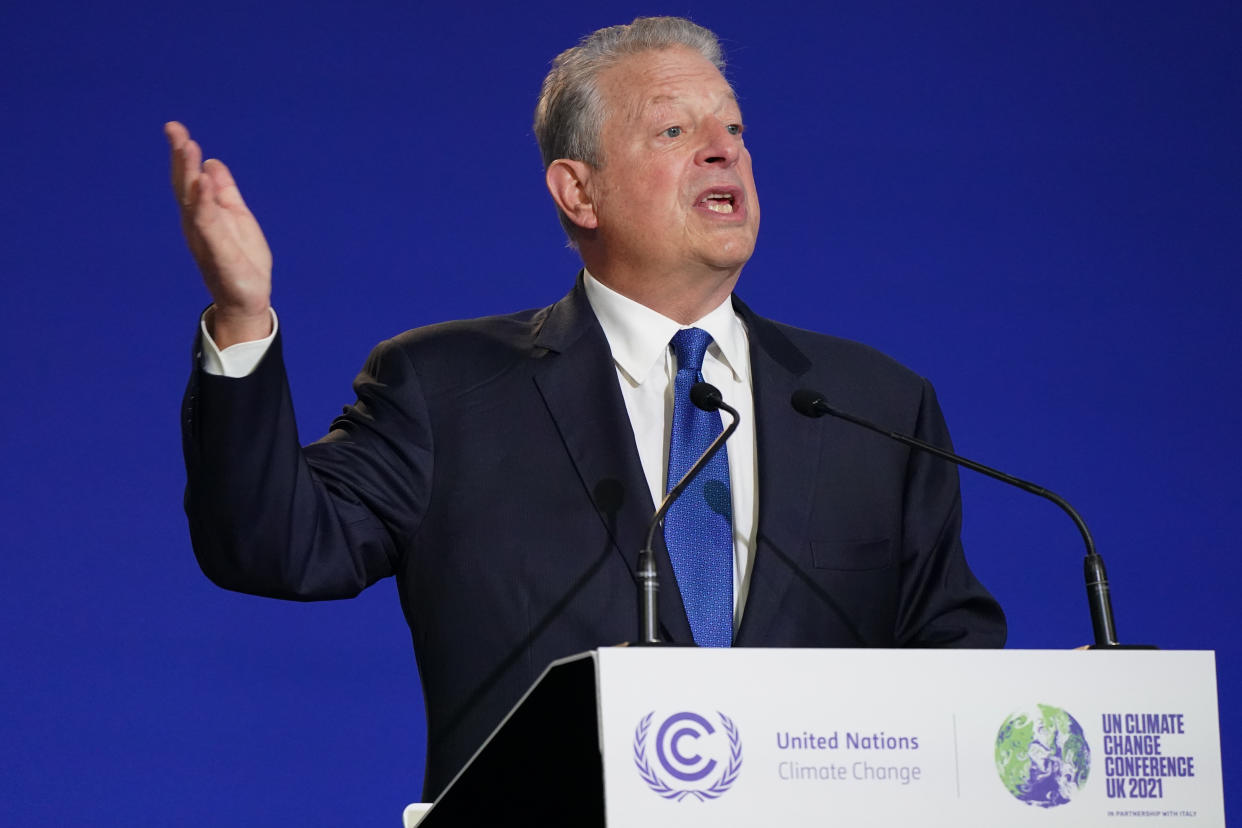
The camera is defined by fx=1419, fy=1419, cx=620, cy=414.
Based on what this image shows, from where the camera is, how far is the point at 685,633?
179 centimetres

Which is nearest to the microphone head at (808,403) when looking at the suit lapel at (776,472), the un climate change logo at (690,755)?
the suit lapel at (776,472)

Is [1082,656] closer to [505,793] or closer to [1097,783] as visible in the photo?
[1097,783]

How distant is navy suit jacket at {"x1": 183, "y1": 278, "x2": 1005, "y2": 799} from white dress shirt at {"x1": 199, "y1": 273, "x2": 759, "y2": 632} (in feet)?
0.11

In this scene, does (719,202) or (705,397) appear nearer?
(705,397)

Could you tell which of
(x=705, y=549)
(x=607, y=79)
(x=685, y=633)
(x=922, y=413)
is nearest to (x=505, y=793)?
(x=685, y=633)

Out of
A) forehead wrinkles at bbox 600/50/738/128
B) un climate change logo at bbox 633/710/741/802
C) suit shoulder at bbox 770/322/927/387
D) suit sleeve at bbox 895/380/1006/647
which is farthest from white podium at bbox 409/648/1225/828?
forehead wrinkles at bbox 600/50/738/128

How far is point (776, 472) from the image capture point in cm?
195

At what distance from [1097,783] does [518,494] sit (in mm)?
920

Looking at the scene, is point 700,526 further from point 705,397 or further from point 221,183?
point 221,183

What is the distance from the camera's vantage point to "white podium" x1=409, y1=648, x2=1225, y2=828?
111 cm

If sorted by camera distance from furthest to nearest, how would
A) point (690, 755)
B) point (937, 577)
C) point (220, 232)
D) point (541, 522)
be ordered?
point (937, 577)
point (541, 522)
point (220, 232)
point (690, 755)

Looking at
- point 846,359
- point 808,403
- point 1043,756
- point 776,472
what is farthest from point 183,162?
point 846,359

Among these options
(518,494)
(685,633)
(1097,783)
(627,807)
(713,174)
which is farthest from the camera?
(713,174)

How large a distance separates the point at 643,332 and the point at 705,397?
42 centimetres
